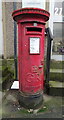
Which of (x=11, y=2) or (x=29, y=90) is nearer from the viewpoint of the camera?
(x=29, y=90)

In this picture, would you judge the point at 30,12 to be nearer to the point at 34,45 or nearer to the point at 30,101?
the point at 34,45

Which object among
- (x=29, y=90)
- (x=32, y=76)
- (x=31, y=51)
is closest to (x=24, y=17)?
(x=31, y=51)

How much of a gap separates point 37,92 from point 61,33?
113 inches

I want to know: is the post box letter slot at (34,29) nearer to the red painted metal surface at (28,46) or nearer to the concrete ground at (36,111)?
the red painted metal surface at (28,46)

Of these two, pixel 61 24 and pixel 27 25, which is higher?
pixel 61 24

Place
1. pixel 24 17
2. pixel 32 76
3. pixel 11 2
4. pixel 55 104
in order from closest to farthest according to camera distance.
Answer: pixel 24 17, pixel 32 76, pixel 55 104, pixel 11 2

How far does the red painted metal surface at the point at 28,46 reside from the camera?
227 cm

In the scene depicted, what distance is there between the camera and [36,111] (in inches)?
95.9

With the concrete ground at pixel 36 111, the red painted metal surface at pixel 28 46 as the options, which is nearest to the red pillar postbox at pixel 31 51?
the red painted metal surface at pixel 28 46

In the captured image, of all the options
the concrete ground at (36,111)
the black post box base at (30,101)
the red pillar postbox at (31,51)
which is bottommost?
the concrete ground at (36,111)

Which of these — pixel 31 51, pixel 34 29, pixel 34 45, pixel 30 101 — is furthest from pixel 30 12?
pixel 30 101

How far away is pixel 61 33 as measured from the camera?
15.1ft

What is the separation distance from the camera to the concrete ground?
2279 millimetres

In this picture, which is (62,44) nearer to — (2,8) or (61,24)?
(61,24)
